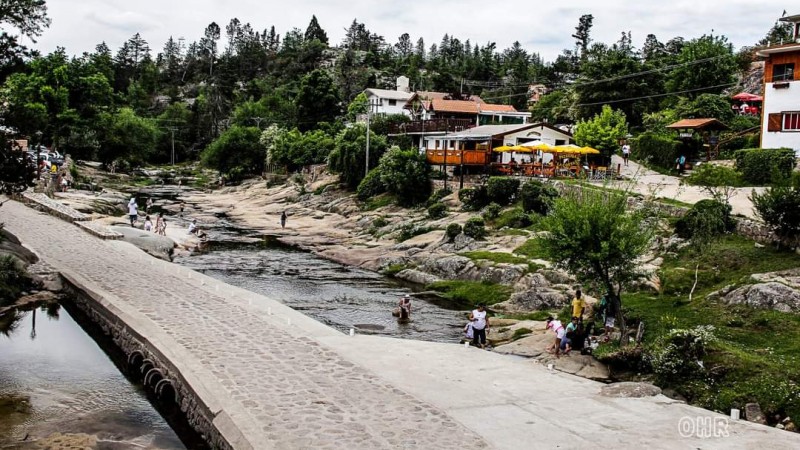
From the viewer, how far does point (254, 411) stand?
1438 centimetres

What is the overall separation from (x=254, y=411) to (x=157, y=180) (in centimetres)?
9475

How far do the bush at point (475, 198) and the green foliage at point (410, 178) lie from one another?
7711mm

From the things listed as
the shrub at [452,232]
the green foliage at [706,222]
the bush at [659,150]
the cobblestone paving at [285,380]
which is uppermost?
the bush at [659,150]

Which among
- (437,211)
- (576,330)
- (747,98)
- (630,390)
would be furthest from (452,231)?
(747,98)

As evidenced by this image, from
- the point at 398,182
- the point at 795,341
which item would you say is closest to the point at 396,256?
the point at 398,182

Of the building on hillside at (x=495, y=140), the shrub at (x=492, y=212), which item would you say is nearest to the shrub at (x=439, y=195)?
the building on hillside at (x=495, y=140)

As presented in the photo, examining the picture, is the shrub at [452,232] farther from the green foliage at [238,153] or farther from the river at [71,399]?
the green foliage at [238,153]

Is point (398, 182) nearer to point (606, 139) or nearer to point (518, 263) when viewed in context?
point (606, 139)

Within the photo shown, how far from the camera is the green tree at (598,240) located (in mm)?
21031

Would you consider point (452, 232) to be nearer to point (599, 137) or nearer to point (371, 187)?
point (599, 137)

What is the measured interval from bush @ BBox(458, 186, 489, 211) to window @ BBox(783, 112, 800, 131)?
19.0 metres

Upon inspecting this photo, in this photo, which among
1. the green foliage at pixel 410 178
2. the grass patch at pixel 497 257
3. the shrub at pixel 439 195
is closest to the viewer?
the grass patch at pixel 497 257

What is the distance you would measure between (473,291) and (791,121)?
24649mm

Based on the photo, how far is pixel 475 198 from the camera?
4619 centimetres
